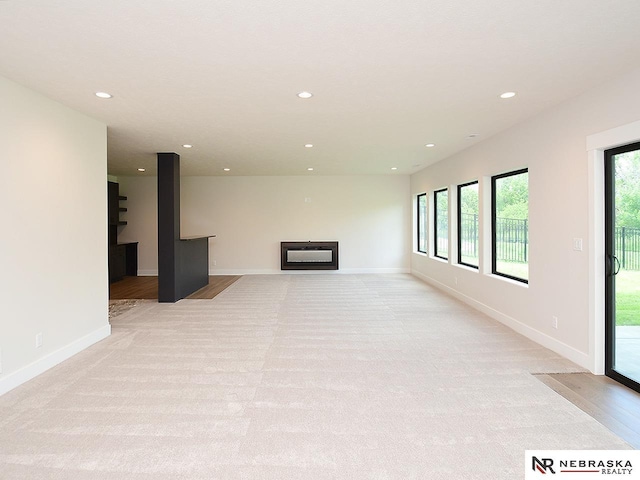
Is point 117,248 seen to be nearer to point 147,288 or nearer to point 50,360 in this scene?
point 147,288

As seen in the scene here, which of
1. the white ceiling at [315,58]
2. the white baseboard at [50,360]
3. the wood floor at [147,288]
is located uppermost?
the white ceiling at [315,58]

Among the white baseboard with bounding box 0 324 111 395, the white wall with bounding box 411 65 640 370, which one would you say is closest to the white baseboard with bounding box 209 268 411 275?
the white wall with bounding box 411 65 640 370

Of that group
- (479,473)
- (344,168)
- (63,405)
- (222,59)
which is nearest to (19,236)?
(63,405)

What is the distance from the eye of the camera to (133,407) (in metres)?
2.70

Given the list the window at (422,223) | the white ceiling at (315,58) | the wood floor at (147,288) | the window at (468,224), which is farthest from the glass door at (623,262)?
the window at (422,223)

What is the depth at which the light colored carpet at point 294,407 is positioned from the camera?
6.79 feet

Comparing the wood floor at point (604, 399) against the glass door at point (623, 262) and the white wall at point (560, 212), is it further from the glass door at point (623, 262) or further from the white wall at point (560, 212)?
the white wall at point (560, 212)

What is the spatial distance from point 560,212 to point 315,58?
2.78 metres

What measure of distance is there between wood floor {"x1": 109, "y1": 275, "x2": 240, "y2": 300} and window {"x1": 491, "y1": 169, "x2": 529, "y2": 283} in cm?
459

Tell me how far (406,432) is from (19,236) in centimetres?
327

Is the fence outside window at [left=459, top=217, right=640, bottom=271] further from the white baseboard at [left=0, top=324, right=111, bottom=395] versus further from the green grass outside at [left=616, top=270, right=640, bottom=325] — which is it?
the white baseboard at [left=0, top=324, right=111, bottom=395]

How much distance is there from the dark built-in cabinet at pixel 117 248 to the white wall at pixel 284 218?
0.16 metres

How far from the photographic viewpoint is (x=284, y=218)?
977 cm

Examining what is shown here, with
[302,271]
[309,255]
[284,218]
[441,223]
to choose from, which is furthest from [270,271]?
[441,223]
